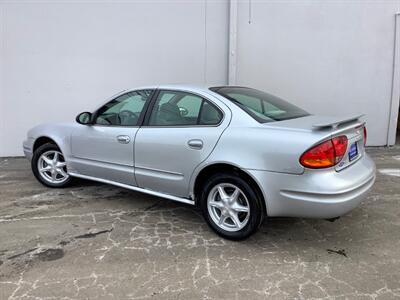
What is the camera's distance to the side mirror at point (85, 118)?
4.99m

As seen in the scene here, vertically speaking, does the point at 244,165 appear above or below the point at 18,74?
below

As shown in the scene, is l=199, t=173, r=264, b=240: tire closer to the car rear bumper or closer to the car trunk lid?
the car rear bumper

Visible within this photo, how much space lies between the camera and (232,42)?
7891 millimetres

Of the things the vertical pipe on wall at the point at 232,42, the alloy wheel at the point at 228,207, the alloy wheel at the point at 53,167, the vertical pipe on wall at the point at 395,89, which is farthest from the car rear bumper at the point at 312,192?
the vertical pipe on wall at the point at 395,89

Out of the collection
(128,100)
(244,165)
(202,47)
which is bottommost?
(244,165)

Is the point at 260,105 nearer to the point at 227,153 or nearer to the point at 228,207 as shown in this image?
Answer: the point at 227,153

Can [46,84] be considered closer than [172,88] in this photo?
No

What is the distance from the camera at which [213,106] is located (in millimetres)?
3990

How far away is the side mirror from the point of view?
16.4 ft

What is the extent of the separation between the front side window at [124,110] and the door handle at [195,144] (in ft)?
2.85

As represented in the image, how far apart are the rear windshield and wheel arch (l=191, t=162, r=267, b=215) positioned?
1.69 ft

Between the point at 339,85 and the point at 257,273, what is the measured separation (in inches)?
245

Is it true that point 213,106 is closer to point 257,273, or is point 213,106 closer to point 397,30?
point 257,273

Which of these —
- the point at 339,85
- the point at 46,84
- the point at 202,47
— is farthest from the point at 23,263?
the point at 339,85
